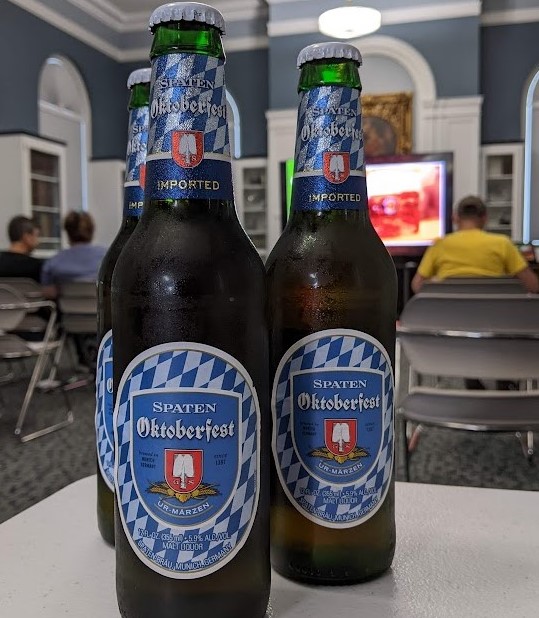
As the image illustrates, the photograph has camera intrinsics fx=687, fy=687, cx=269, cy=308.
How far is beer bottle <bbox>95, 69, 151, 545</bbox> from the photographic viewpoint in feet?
1.85

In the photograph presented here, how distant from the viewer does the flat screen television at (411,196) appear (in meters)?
6.83

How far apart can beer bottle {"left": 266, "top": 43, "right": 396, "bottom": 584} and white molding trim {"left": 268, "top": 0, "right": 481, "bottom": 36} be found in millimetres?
6942

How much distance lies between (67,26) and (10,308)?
510cm

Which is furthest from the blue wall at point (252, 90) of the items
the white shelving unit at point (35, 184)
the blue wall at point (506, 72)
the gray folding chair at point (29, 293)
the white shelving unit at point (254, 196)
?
the gray folding chair at point (29, 293)

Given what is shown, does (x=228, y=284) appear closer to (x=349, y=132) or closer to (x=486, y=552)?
(x=349, y=132)

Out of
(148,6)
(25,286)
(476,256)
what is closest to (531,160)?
(148,6)

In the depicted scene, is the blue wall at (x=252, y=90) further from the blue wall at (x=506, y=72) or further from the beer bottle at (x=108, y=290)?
the beer bottle at (x=108, y=290)

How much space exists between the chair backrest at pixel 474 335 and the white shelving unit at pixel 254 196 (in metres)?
5.70

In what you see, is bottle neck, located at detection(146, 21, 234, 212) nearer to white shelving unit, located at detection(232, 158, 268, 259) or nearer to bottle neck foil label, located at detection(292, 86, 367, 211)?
bottle neck foil label, located at detection(292, 86, 367, 211)

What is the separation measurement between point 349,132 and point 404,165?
6669mm

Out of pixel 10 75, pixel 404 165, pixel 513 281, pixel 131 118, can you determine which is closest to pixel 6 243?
pixel 10 75

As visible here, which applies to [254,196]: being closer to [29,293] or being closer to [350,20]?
[350,20]

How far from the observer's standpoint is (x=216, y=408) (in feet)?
1.36

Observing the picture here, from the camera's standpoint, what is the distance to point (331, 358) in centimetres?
49
